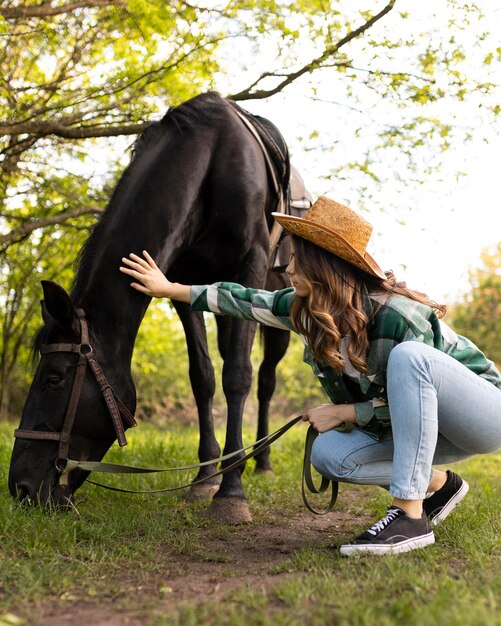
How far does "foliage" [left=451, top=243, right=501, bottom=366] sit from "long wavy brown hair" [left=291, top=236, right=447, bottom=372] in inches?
518

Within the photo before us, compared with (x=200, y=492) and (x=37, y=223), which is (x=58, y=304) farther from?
(x=37, y=223)

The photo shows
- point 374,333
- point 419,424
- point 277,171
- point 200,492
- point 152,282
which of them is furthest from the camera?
point 277,171

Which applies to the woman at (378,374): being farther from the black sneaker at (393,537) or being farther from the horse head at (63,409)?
the horse head at (63,409)

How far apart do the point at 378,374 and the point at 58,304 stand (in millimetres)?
1487

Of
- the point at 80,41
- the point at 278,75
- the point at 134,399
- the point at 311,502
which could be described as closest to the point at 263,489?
the point at 311,502

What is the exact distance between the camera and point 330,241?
2.63 meters

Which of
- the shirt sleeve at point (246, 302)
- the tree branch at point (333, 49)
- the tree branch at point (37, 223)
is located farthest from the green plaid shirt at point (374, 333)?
the tree branch at point (37, 223)

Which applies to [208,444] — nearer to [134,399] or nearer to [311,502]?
[311,502]

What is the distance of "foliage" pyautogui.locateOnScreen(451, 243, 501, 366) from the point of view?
15.5m

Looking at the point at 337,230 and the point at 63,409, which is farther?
the point at 63,409

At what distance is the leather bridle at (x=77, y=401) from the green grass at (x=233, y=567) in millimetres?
297

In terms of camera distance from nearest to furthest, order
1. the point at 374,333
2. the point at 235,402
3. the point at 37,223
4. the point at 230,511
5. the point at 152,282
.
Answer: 1. the point at 374,333
2. the point at 152,282
3. the point at 230,511
4. the point at 235,402
5. the point at 37,223

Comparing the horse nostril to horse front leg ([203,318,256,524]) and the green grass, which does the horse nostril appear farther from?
horse front leg ([203,318,256,524])

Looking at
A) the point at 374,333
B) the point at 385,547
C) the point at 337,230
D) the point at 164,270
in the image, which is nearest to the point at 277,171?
the point at 164,270
